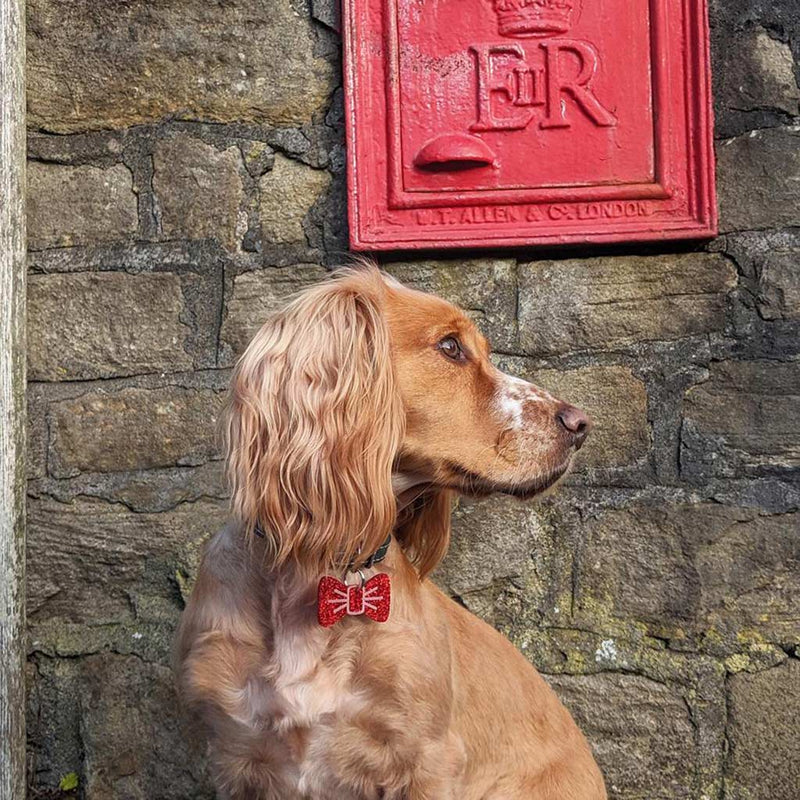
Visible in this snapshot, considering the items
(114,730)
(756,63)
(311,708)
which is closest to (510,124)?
(756,63)

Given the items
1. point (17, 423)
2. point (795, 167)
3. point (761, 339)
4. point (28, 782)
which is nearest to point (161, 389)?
point (17, 423)

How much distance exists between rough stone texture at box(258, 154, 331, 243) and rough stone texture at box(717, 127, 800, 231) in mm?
1131

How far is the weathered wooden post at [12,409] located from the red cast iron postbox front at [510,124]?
3.08 ft

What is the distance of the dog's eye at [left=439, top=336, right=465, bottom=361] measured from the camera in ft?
7.77

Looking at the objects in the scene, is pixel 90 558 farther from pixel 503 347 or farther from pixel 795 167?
pixel 795 167

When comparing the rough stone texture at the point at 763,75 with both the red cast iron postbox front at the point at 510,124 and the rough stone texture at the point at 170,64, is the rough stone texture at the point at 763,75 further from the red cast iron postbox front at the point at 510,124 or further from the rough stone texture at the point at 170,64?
the rough stone texture at the point at 170,64

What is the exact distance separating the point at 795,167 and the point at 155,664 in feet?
7.50

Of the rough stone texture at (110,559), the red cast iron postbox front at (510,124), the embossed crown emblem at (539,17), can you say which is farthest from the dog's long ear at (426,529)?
the embossed crown emblem at (539,17)

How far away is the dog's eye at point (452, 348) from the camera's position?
237 cm

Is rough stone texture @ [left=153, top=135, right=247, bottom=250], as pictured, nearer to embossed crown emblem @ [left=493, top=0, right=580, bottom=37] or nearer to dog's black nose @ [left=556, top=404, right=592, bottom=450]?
embossed crown emblem @ [left=493, top=0, right=580, bottom=37]

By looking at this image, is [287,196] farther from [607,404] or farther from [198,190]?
[607,404]

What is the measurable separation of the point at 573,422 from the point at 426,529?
0.46m

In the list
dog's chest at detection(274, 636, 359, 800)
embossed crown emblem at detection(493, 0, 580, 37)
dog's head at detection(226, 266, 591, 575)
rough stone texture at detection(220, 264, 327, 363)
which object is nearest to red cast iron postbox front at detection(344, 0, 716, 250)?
embossed crown emblem at detection(493, 0, 580, 37)

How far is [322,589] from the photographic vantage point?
223 cm
